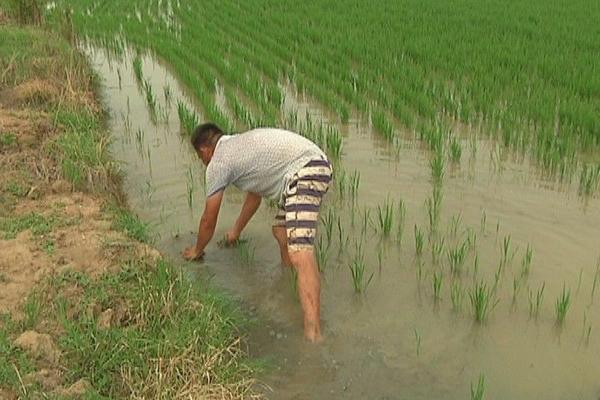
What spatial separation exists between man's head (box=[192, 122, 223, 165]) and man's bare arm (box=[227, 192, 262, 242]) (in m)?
0.49

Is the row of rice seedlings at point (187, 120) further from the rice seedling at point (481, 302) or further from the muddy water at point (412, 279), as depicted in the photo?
the rice seedling at point (481, 302)

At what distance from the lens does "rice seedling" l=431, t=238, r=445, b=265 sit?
3939mm

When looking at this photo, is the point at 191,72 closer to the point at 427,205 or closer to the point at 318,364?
the point at 427,205

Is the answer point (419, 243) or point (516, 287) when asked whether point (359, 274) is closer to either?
point (419, 243)

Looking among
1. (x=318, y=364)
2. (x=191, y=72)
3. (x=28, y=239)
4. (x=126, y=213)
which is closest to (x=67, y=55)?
(x=191, y=72)

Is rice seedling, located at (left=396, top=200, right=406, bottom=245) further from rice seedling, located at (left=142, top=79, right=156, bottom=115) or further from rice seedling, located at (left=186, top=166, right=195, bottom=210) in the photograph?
rice seedling, located at (left=142, top=79, right=156, bottom=115)

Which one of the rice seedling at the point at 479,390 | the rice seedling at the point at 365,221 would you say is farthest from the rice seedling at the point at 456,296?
the rice seedling at the point at 365,221

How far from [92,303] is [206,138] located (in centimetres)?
102

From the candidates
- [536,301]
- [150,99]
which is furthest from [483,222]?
[150,99]

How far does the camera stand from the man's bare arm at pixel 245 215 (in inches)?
155

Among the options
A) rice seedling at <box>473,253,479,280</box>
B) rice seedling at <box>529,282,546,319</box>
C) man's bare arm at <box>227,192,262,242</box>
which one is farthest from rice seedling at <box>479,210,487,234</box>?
man's bare arm at <box>227,192,262,242</box>

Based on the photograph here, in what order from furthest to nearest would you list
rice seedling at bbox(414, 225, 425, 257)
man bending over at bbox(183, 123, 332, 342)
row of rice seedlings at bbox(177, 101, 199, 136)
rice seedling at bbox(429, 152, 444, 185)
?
1. row of rice seedlings at bbox(177, 101, 199, 136)
2. rice seedling at bbox(429, 152, 444, 185)
3. rice seedling at bbox(414, 225, 425, 257)
4. man bending over at bbox(183, 123, 332, 342)

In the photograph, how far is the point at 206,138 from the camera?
137 inches

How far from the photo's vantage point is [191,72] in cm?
756
